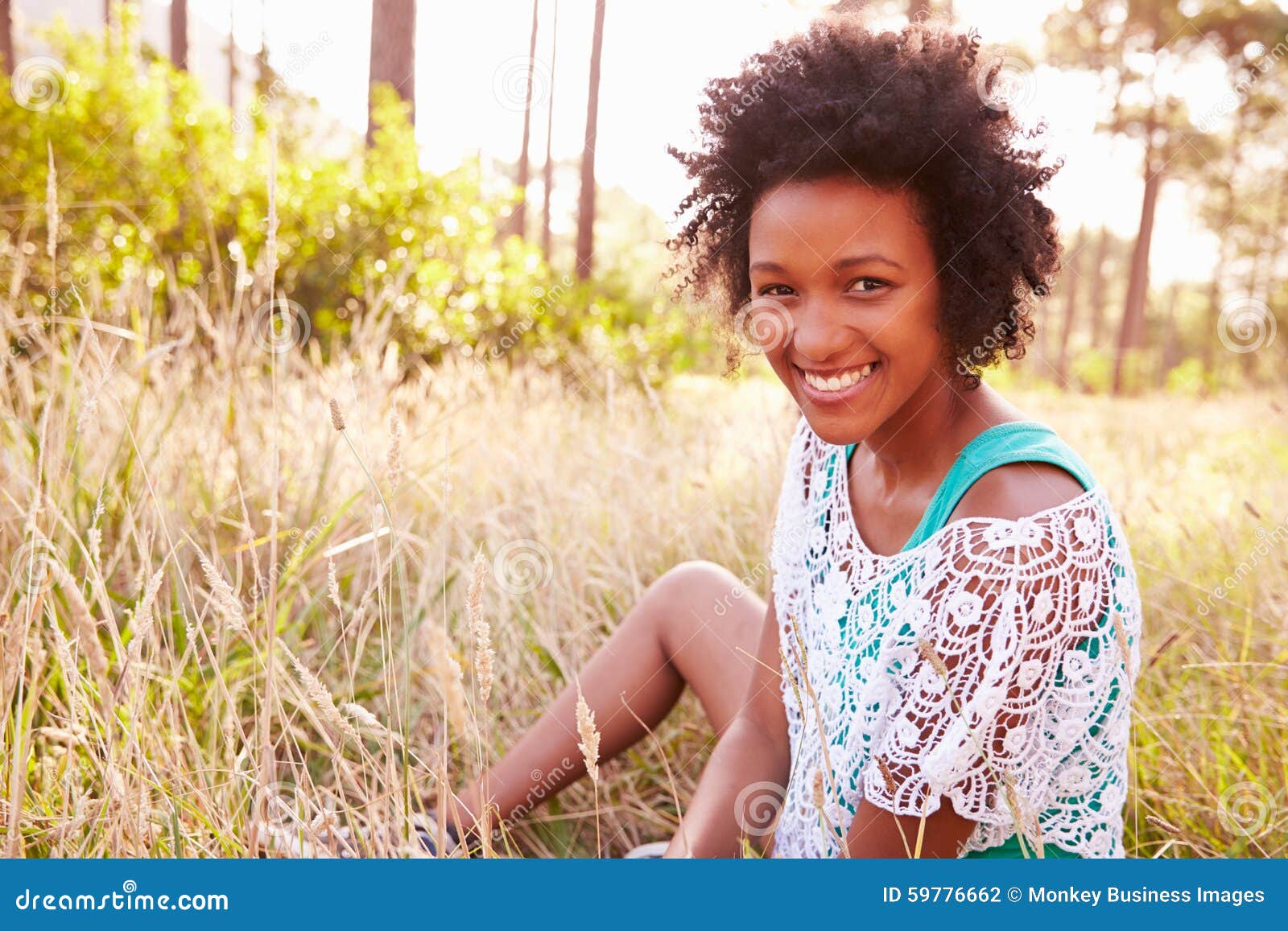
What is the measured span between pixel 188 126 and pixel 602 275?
18.1 feet

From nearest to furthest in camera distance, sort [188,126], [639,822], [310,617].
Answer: [639,822], [310,617], [188,126]

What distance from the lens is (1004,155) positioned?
1647 mm

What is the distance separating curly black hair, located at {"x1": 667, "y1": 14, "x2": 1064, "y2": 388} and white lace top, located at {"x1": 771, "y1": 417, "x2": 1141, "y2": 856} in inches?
14.8

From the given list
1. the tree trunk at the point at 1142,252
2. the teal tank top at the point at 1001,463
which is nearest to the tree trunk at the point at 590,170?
the tree trunk at the point at 1142,252

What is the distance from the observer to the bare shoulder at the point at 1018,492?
1.33m

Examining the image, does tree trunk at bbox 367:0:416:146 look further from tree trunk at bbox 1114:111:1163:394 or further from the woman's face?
tree trunk at bbox 1114:111:1163:394

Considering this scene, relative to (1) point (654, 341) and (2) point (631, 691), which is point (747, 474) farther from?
(1) point (654, 341)

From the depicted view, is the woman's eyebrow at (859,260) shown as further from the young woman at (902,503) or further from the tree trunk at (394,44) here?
the tree trunk at (394,44)

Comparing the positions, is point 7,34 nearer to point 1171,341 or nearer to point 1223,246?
point 1223,246

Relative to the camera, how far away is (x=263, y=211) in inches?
215

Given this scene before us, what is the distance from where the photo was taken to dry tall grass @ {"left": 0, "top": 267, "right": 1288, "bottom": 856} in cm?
123

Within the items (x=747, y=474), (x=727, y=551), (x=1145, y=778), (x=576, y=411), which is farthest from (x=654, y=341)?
(x=1145, y=778)

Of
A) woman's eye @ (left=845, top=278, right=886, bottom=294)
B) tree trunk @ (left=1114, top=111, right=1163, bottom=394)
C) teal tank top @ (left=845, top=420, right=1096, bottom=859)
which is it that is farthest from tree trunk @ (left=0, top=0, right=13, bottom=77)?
tree trunk @ (left=1114, top=111, right=1163, bottom=394)

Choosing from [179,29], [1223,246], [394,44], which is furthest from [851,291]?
[1223,246]
